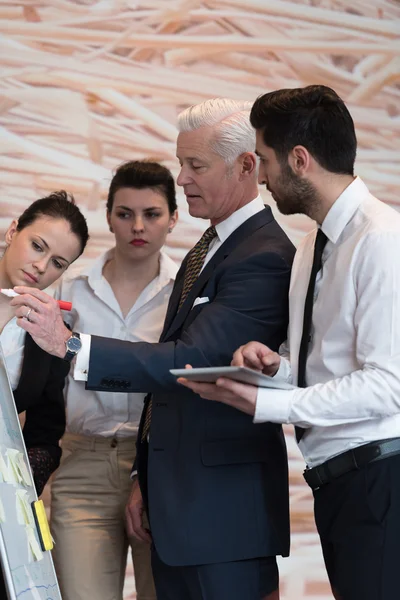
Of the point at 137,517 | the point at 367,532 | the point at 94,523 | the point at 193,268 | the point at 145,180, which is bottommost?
the point at 94,523

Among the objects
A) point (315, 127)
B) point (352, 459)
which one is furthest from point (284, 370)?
point (315, 127)

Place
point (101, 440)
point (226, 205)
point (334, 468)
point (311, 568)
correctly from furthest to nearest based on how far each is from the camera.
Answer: point (311, 568)
point (101, 440)
point (226, 205)
point (334, 468)

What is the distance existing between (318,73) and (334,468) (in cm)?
267

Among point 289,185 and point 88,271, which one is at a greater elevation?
point 289,185

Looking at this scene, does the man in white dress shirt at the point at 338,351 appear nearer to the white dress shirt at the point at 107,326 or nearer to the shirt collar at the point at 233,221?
the shirt collar at the point at 233,221

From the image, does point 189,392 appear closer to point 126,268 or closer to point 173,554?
point 173,554

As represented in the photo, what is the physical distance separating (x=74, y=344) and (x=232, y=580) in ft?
2.37

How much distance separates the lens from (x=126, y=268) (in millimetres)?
3145

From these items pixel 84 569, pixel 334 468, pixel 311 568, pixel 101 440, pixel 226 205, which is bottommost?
pixel 311 568

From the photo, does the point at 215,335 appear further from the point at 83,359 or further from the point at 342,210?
the point at 342,210

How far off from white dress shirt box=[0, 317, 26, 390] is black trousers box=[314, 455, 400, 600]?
1033mm

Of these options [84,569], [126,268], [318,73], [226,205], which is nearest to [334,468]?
[226,205]

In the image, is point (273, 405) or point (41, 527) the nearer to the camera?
point (41, 527)

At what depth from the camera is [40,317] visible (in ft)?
7.11
